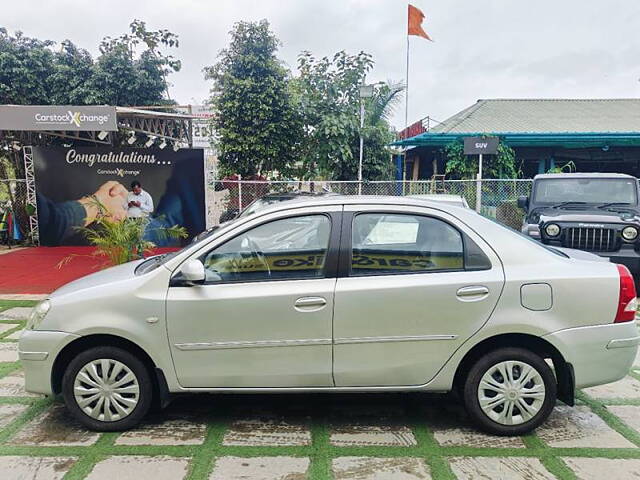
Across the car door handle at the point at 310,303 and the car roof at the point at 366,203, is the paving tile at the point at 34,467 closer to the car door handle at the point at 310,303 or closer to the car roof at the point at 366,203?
the car door handle at the point at 310,303

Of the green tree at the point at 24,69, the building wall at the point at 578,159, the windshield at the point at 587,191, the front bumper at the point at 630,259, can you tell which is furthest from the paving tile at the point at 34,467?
the building wall at the point at 578,159

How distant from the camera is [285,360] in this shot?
3.43 meters

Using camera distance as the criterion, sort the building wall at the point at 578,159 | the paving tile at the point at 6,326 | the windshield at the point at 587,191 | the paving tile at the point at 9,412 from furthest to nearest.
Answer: the building wall at the point at 578,159
the windshield at the point at 587,191
the paving tile at the point at 6,326
the paving tile at the point at 9,412

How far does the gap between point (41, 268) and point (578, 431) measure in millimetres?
9687

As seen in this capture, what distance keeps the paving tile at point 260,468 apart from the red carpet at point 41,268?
5542mm

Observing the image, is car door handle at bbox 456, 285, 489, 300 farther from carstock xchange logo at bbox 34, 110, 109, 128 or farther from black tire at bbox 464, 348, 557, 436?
carstock xchange logo at bbox 34, 110, 109, 128

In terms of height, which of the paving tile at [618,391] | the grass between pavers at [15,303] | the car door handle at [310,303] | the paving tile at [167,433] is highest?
the car door handle at [310,303]

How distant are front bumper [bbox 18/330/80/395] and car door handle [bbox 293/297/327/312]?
1547mm

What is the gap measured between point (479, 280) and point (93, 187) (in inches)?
438

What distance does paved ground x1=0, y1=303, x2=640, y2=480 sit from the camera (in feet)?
10.1

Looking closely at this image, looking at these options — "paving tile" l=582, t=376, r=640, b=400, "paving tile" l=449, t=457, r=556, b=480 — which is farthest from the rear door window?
"paving tile" l=582, t=376, r=640, b=400

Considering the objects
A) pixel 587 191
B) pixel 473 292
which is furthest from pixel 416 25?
pixel 473 292

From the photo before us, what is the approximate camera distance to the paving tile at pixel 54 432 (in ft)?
11.3

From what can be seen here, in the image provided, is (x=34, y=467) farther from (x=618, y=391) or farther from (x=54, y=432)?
(x=618, y=391)
